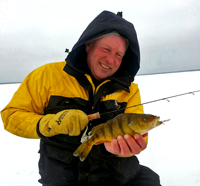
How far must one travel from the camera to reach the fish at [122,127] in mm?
1206

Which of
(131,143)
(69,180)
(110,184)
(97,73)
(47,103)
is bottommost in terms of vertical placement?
(110,184)

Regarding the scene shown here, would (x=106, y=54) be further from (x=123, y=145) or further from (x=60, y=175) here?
(x=60, y=175)

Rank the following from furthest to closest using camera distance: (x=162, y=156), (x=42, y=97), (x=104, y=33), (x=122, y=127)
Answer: (x=162, y=156) → (x=104, y=33) → (x=42, y=97) → (x=122, y=127)

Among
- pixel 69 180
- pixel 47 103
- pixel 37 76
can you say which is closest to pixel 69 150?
pixel 69 180

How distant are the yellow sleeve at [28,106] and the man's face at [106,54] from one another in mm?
619

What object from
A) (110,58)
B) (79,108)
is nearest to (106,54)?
(110,58)

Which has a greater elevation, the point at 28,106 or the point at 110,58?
the point at 110,58

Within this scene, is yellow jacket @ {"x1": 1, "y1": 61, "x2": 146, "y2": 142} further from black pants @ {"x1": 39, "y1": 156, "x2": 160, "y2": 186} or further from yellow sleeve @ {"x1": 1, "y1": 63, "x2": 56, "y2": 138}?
black pants @ {"x1": 39, "y1": 156, "x2": 160, "y2": 186}

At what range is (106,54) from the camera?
190cm

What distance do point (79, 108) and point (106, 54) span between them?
727 mm

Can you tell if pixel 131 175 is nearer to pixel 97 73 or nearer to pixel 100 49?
pixel 97 73

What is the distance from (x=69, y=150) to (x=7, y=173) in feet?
5.45

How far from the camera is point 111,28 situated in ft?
5.96

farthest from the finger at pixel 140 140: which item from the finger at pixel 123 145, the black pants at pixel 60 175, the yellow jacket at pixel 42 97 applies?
the black pants at pixel 60 175
